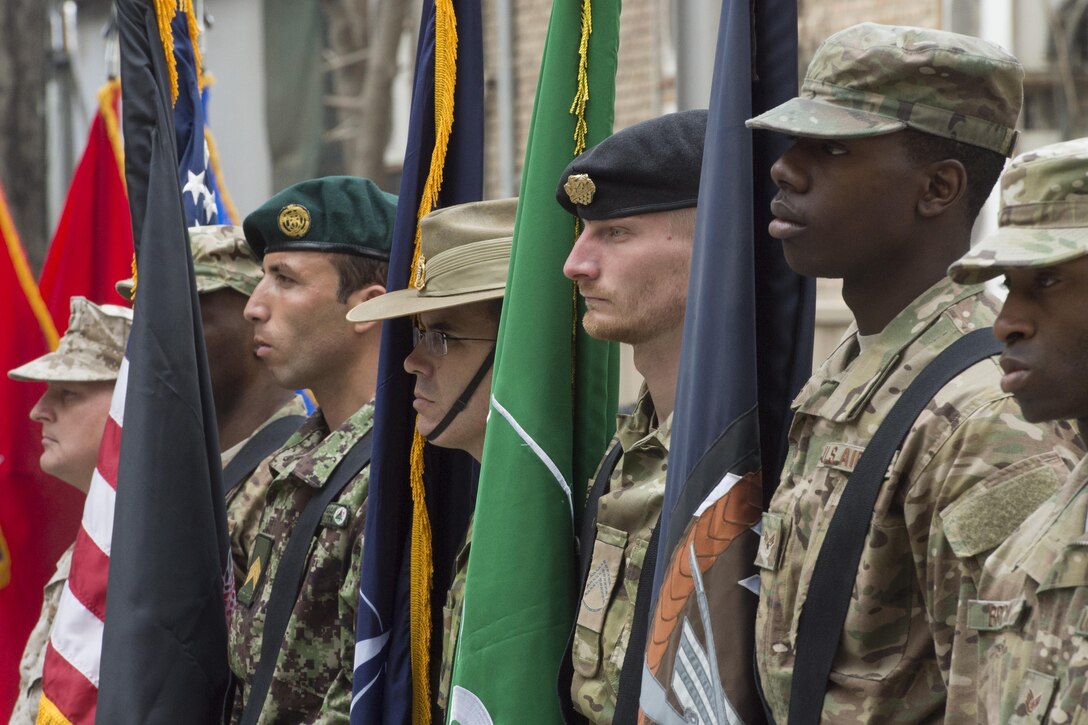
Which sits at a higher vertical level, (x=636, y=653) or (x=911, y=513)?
(x=911, y=513)

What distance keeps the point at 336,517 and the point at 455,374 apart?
0.48 metres

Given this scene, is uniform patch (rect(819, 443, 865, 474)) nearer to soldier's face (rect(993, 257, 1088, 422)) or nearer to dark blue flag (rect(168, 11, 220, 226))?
soldier's face (rect(993, 257, 1088, 422))

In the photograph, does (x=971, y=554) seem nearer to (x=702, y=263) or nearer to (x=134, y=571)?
(x=702, y=263)

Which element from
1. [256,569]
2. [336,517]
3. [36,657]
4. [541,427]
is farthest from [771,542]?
[36,657]

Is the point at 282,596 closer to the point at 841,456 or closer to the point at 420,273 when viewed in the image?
the point at 420,273

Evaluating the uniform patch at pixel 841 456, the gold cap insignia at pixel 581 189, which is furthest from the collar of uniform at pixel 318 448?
the uniform patch at pixel 841 456

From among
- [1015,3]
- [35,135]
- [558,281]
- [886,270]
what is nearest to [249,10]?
[35,135]

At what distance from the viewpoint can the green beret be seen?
13.6 ft

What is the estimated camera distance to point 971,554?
2012 mm

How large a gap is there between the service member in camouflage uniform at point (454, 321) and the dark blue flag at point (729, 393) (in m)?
0.82

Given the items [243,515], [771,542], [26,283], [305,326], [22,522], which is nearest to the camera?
[771,542]

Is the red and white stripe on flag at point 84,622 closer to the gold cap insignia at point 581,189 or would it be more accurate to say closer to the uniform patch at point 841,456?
the gold cap insignia at point 581,189

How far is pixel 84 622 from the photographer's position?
13.4 feet

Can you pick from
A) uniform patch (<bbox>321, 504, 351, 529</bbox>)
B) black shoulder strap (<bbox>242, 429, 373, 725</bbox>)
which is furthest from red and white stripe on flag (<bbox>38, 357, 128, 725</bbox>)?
uniform patch (<bbox>321, 504, 351, 529</bbox>)
